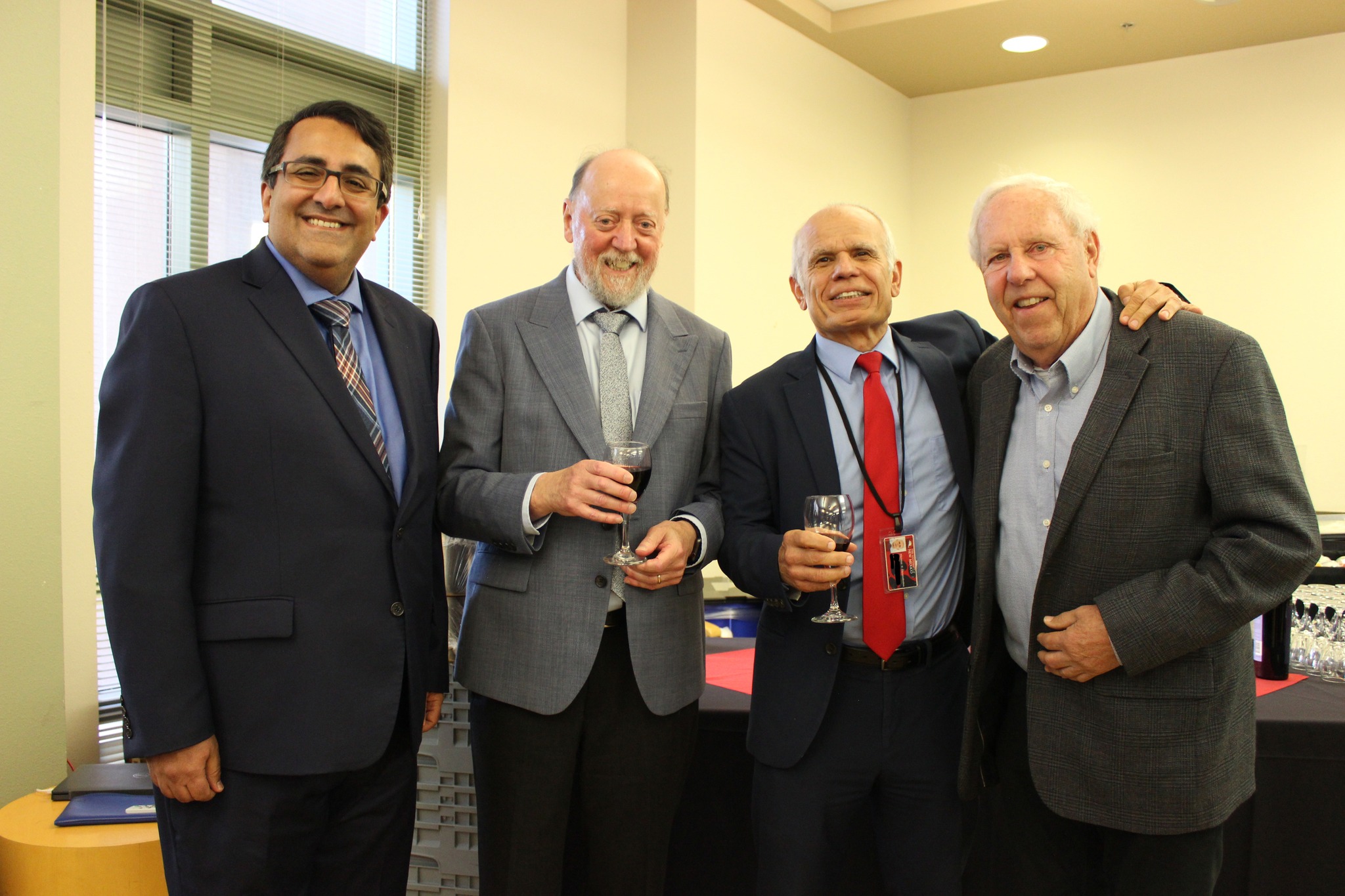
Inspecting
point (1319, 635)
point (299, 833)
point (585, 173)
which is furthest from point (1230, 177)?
point (299, 833)

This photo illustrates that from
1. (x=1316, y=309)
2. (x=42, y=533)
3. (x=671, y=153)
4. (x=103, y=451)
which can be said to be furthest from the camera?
(x=1316, y=309)

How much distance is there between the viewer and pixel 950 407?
2139mm

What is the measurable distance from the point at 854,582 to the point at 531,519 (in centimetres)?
67

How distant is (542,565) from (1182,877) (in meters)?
1.30

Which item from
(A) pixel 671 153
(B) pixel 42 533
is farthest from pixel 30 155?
(A) pixel 671 153

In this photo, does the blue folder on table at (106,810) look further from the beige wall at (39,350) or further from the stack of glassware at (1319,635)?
the stack of glassware at (1319,635)

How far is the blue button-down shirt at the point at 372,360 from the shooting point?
74.0 inches

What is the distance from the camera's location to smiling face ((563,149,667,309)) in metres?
2.15

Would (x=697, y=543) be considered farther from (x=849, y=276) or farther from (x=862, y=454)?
(x=849, y=276)

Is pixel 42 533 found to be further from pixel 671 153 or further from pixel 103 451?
pixel 671 153

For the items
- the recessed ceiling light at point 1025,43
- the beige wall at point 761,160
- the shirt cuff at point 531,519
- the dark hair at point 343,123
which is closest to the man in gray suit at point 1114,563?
the shirt cuff at point 531,519

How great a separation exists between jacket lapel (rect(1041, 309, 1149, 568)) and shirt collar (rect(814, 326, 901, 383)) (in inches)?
18.4

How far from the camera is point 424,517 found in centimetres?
195

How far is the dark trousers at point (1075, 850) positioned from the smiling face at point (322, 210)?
1553 mm
